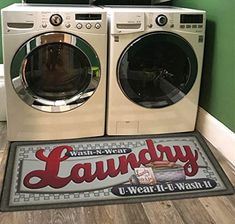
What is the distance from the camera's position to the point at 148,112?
83.4 inches

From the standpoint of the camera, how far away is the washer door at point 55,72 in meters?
1.87

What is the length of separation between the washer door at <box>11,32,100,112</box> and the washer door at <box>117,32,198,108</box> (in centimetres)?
20

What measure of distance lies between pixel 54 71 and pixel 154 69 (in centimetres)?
63

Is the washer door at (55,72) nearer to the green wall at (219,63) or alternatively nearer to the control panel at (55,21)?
the control panel at (55,21)

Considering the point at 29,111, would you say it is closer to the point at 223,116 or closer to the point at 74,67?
the point at 74,67

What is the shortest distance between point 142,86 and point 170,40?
1.09 ft

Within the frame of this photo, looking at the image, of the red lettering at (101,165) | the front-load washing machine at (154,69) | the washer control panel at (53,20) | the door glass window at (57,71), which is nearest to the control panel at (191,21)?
the front-load washing machine at (154,69)

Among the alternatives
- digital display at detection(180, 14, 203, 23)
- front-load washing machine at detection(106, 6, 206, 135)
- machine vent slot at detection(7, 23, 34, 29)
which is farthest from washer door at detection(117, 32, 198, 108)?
machine vent slot at detection(7, 23, 34, 29)

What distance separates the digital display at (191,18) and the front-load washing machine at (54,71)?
0.48 meters

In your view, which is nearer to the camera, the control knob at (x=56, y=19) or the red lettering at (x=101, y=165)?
the red lettering at (x=101, y=165)

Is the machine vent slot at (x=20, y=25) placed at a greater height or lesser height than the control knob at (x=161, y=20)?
lesser

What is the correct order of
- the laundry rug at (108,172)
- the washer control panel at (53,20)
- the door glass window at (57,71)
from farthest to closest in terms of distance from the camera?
the door glass window at (57,71) < the washer control panel at (53,20) < the laundry rug at (108,172)

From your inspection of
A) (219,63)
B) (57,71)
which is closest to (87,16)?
(57,71)

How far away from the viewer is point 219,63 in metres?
2.02
